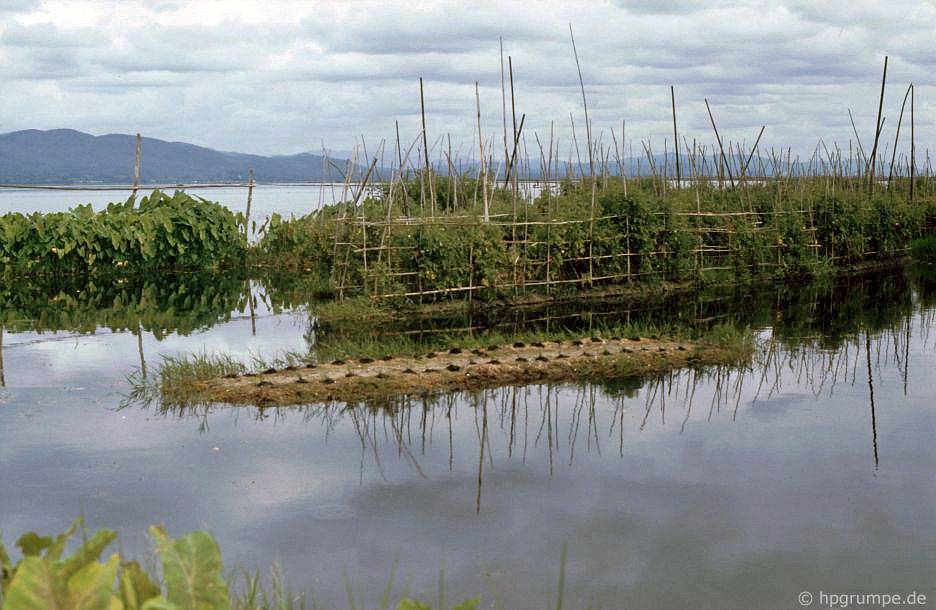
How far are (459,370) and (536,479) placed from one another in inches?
99.5

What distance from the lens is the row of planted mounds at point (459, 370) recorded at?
23.2 feet

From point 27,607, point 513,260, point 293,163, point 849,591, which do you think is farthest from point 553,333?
point 293,163

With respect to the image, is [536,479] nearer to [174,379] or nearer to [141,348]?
[174,379]

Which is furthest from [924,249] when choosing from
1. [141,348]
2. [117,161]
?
[117,161]

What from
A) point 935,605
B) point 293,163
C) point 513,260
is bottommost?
point 935,605

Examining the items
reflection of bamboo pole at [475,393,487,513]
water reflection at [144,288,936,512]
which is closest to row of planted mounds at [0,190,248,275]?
water reflection at [144,288,936,512]

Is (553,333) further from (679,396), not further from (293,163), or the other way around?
(293,163)

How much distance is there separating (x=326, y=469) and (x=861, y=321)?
7551 mm

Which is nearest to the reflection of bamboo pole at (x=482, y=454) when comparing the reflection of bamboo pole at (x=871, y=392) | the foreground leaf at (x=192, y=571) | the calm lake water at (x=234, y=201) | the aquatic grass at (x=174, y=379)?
the aquatic grass at (x=174, y=379)

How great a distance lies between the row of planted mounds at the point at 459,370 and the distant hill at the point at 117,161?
4112 inches

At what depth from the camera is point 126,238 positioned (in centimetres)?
1452

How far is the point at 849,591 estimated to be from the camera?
3.87 metres

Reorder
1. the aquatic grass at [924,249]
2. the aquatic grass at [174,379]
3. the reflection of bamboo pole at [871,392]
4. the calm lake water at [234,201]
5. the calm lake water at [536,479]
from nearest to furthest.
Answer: the calm lake water at [536,479] → the reflection of bamboo pole at [871,392] → the aquatic grass at [174,379] → the aquatic grass at [924,249] → the calm lake water at [234,201]

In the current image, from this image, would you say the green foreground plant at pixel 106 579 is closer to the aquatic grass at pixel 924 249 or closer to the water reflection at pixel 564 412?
the water reflection at pixel 564 412
